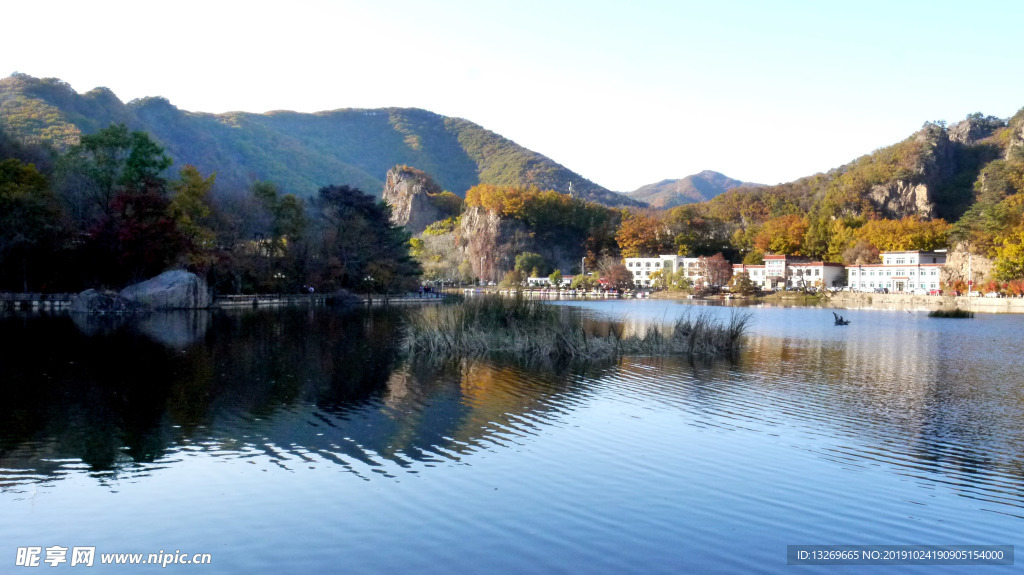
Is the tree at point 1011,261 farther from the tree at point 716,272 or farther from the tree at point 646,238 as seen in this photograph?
the tree at point 646,238

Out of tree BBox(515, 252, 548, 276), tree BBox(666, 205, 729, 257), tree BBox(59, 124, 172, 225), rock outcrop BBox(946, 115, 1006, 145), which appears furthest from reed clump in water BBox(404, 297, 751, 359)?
rock outcrop BBox(946, 115, 1006, 145)

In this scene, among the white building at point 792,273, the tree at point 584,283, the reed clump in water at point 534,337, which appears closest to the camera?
the reed clump in water at point 534,337

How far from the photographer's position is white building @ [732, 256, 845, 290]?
250ft

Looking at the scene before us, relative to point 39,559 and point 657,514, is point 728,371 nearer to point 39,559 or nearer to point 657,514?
point 657,514

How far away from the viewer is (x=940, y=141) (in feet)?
350

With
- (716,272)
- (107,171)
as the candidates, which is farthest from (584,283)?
(107,171)

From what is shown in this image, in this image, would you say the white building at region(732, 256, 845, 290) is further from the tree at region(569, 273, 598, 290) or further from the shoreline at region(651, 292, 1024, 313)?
the tree at region(569, 273, 598, 290)

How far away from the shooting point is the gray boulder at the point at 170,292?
32938 mm

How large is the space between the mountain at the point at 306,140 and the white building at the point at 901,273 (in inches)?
2511

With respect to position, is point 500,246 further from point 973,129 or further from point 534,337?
point 534,337

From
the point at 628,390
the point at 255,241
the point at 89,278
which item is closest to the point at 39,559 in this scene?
the point at 628,390

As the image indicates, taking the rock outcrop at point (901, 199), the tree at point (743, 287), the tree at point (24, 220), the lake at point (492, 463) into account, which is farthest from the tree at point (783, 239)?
the lake at point (492, 463)

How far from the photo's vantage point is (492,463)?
7.47 m

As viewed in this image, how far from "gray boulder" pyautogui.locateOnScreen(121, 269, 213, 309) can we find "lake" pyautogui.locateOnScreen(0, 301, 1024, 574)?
1899 centimetres
